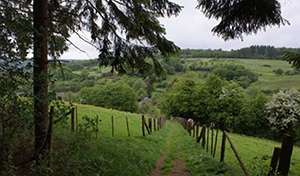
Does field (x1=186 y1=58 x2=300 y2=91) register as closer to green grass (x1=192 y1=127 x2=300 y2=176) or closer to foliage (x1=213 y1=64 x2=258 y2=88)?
foliage (x1=213 y1=64 x2=258 y2=88)

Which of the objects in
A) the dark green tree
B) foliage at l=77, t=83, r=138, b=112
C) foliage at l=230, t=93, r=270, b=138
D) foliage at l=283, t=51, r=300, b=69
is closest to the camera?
the dark green tree

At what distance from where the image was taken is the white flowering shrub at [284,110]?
35.1 metres

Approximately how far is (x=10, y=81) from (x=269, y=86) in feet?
395

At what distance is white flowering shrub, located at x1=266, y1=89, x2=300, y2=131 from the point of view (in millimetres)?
35062

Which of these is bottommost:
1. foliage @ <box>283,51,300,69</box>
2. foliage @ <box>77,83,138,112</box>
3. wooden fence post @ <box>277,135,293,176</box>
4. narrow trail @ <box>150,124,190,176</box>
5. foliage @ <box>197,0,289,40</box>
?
foliage @ <box>77,83,138,112</box>

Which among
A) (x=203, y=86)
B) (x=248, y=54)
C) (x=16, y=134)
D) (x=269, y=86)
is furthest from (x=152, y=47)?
(x=248, y=54)

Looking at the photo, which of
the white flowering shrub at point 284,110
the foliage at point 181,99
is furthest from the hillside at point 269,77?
the white flowering shrub at point 284,110

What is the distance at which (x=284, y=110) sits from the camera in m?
36.8

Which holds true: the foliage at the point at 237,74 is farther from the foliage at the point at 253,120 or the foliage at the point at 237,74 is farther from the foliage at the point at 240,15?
the foliage at the point at 240,15

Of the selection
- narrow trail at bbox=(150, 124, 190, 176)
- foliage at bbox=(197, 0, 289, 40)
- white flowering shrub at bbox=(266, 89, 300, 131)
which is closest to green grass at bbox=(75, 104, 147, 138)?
narrow trail at bbox=(150, 124, 190, 176)

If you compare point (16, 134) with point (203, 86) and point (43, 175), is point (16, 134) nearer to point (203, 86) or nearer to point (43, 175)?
point (43, 175)

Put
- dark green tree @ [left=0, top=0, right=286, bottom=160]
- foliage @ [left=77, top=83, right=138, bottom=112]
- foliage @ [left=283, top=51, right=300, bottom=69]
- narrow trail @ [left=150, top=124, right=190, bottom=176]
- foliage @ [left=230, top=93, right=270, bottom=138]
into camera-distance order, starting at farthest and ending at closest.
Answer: foliage @ [left=77, top=83, right=138, bottom=112] < foliage @ [left=230, top=93, right=270, bottom=138] < narrow trail @ [left=150, top=124, right=190, bottom=176] < foliage @ [left=283, top=51, right=300, bottom=69] < dark green tree @ [left=0, top=0, right=286, bottom=160]

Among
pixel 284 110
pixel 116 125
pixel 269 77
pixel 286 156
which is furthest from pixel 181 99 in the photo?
pixel 269 77

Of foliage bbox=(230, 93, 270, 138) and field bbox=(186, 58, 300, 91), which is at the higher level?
field bbox=(186, 58, 300, 91)
